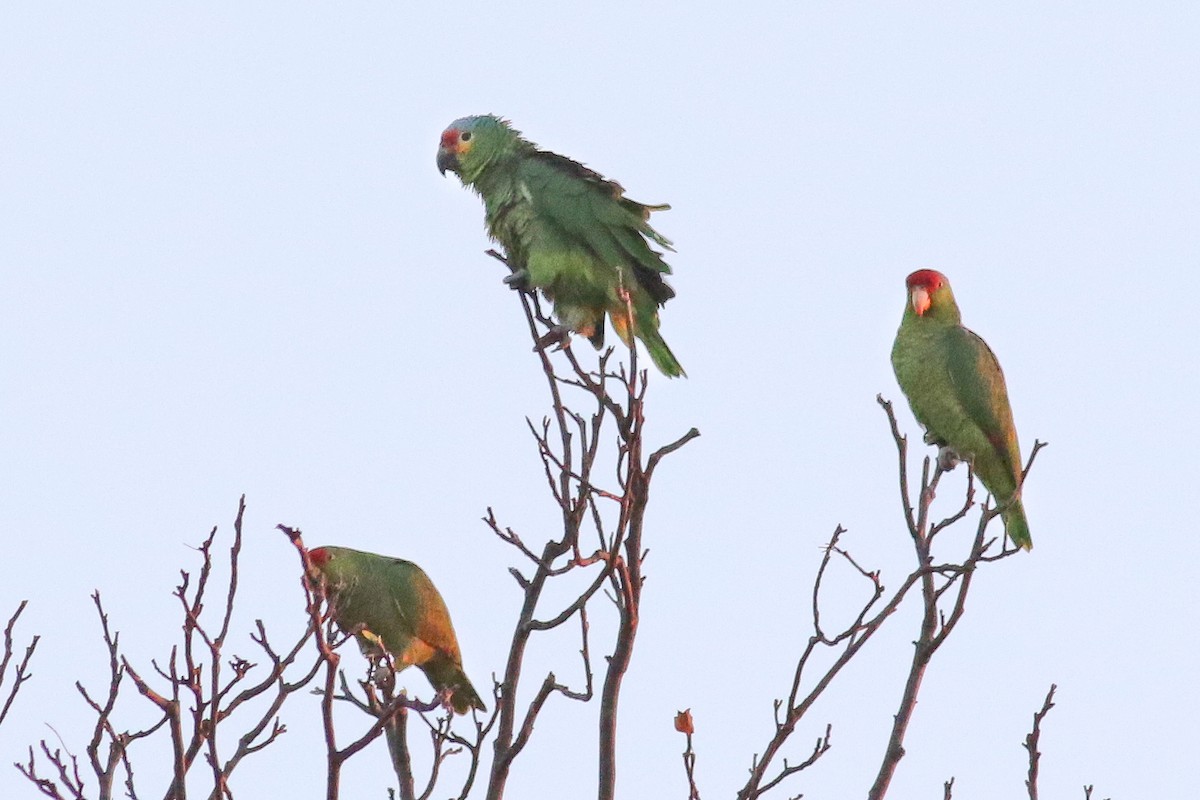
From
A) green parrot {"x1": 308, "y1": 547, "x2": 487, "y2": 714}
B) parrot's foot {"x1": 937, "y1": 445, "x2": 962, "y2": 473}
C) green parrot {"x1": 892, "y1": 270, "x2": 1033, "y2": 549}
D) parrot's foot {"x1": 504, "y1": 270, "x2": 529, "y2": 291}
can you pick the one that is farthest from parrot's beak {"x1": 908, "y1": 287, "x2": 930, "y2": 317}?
green parrot {"x1": 308, "y1": 547, "x2": 487, "y2": 714}

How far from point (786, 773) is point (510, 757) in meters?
0.72

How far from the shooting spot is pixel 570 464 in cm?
361

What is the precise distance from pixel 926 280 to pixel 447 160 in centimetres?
244

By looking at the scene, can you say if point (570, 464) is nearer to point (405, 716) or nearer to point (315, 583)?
point (315, 583)

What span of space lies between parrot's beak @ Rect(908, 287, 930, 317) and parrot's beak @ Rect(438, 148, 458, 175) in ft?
7.69

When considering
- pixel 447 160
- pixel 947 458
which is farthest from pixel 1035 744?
pixel 447 160

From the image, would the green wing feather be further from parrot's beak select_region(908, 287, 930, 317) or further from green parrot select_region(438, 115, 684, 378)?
green parrot select_region(438, 115, 684, 378)

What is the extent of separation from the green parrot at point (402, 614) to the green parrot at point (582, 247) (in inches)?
55.0

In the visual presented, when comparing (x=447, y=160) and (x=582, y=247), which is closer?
(x=582, y=247)

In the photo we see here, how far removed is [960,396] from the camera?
19.3 ft

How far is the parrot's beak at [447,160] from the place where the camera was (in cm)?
660

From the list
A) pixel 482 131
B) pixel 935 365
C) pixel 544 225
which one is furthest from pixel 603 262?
pixel 935 365

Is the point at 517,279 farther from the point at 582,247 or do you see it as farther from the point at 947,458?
the point at 947,458

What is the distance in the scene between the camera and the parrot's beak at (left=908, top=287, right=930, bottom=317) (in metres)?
6.11
